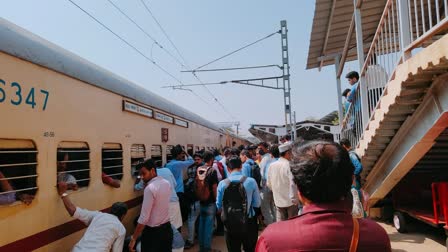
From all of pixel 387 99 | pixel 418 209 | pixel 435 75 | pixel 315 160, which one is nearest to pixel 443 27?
pixel 435 75

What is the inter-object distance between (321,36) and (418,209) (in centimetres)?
423

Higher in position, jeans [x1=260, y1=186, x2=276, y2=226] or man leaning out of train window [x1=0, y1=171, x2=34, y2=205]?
man leaning out of train window [x1=0, y1=171, x2=34, y2=205]

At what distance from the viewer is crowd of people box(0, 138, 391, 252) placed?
138cm

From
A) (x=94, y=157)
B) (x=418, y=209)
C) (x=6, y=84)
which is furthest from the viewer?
(x=418, y=209)

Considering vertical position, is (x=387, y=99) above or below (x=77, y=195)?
above

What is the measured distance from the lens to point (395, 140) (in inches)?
212

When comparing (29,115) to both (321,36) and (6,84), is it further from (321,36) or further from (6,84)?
(321,36)

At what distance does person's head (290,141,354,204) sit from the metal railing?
8.60ft

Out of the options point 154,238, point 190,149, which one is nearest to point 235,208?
point 154,238

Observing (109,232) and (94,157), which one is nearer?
(109,232)

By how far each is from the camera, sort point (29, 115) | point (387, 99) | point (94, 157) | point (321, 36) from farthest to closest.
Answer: point (321, 36) → point (387, 99) → point (94, 157) → point (29, 115)

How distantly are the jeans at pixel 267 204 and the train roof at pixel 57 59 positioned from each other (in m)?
2.93

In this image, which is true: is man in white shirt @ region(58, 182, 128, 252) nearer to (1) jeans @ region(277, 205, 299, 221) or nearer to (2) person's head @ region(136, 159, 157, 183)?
(2) person's head @ region(136, 159, 157, 183)

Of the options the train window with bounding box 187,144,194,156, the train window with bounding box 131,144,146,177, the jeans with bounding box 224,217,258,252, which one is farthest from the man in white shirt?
the train window with bounding box 187,144,194,156
